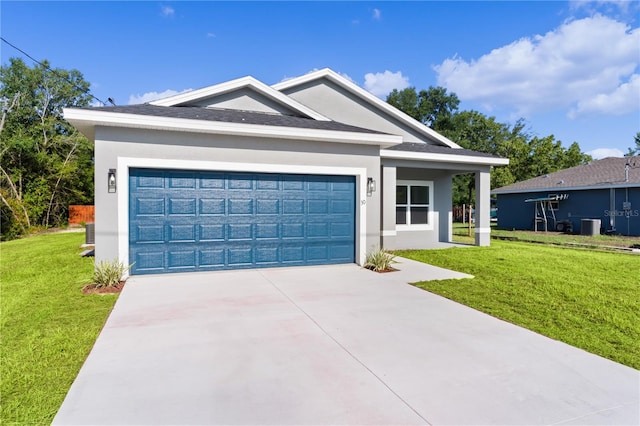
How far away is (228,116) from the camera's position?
28.9ft

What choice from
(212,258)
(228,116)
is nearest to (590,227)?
(228,116)

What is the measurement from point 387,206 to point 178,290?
676 centimetres

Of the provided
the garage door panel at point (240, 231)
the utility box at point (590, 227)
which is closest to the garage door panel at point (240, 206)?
the garage door panel at point (240, 231)

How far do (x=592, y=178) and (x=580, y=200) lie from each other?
1.61 m

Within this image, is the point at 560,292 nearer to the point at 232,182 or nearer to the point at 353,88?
the point at 232,182

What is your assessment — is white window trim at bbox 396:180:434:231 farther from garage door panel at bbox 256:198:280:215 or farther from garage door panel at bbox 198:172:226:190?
garage door panel at bbox 198:172:226:190

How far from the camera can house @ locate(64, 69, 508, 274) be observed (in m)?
7.34

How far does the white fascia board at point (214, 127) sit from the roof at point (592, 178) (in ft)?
56.4

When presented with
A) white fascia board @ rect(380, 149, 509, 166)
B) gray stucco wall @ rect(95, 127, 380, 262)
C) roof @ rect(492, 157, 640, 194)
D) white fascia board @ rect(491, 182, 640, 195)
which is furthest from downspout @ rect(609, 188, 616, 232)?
gray stucco wall @ rect(95, 127, 380, 262)

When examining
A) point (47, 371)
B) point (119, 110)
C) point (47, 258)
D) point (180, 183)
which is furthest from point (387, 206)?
point (47, 258)

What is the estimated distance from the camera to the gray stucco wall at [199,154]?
7.23 metres

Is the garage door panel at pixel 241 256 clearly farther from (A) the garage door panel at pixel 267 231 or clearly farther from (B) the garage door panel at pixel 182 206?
(B) the garage door panel at pixel 182 206

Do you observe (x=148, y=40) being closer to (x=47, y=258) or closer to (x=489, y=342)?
(x=47, y=258)

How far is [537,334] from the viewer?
4.45 meters
